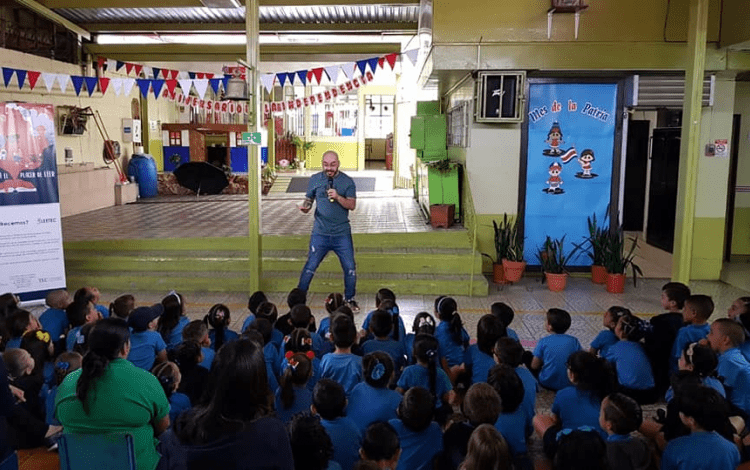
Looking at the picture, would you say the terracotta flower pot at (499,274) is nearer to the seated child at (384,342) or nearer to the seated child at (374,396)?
the seated child at (384,342)

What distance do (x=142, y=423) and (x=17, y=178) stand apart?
18.4ft

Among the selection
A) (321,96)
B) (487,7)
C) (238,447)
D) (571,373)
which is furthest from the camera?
(321,96)

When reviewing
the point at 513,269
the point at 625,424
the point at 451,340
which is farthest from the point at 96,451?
the point at 513,269

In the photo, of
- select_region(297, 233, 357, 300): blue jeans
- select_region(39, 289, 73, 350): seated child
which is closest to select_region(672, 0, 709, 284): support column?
select_region(297, 233, 357, 300): blue jeans

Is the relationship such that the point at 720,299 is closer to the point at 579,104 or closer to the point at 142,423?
the point at 579,104

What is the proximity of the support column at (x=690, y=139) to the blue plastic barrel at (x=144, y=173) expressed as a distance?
12389mm

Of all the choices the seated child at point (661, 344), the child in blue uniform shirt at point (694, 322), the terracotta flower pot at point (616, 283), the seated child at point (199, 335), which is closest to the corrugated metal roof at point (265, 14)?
the terracotta flower pot at point (616, 283)

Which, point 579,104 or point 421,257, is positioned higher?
point 579,104

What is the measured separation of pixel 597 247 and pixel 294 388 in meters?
6.29

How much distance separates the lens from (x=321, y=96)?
1377cm

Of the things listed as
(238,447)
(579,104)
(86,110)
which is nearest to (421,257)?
(579,104)

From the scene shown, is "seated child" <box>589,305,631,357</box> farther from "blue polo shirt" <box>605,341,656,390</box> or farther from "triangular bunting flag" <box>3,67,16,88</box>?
"triangular bunting flag" <box>3,67,16,88</box>

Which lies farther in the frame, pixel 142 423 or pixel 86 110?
pixel 86 110

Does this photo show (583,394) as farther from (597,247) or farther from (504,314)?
(597,247)
